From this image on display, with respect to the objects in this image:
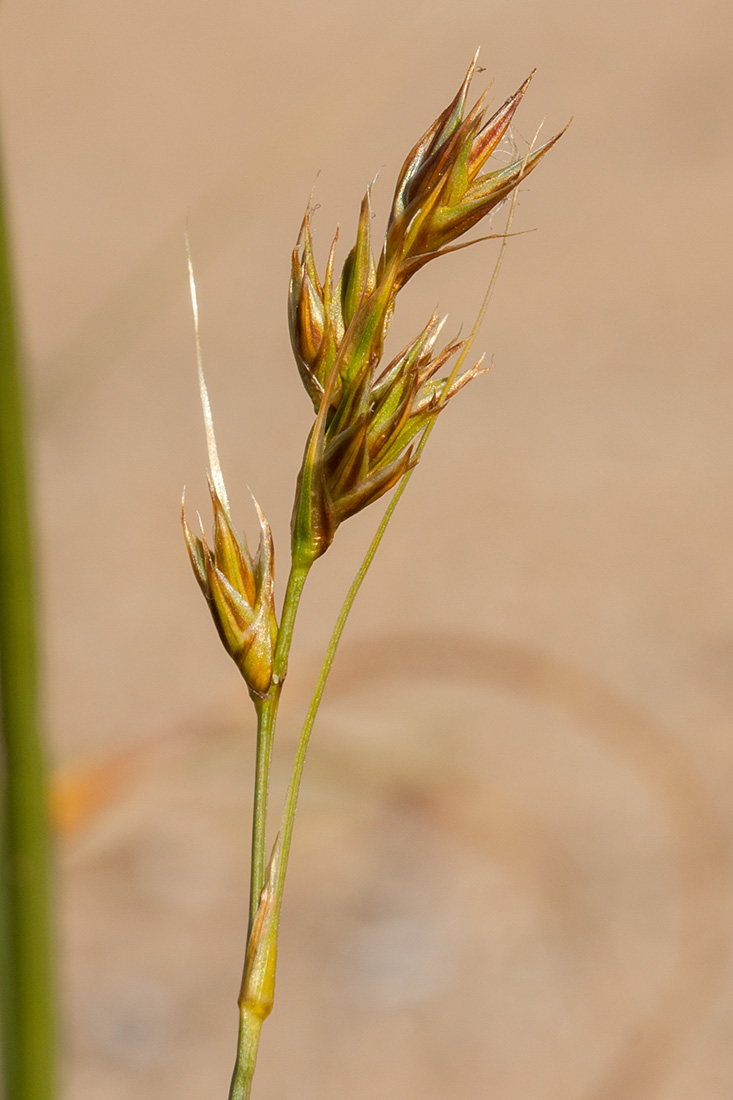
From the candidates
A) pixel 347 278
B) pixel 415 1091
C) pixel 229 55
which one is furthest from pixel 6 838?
pixel 229 55

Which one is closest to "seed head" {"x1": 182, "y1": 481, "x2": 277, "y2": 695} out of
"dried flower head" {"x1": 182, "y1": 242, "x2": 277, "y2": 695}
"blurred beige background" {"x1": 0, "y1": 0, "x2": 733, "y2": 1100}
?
"dried flower head" {"x1": 182, "y1": 242, "x2": 277, "y2": 695}

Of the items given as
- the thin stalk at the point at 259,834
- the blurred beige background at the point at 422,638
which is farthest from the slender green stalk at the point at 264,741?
the blurred beige background at the point at 422,638

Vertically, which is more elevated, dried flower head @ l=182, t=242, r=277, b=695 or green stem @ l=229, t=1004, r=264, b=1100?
dried flower head @ l=182, t=242, r=277, b=695

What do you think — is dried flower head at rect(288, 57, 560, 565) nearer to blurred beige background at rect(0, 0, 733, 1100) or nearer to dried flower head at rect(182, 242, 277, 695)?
A: dried flower head at rect(182, 242, 277, 695)

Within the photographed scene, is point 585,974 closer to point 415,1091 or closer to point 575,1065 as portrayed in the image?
point 575,1065

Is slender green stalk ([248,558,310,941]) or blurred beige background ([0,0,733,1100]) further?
blurred beige background ([0,0,733,1100])

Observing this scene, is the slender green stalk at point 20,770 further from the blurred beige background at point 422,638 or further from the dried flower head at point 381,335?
the blurred beige background at point 422,638
